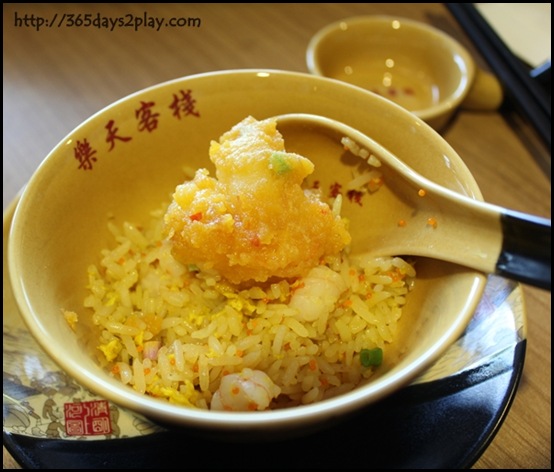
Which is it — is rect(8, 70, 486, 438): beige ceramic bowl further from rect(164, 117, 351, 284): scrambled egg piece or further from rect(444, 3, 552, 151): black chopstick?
rect(444, 3, 552, 151): black chopstick

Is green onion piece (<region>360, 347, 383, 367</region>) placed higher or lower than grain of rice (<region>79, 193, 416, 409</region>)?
lower

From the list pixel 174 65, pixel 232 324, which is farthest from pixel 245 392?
pixel 174 65

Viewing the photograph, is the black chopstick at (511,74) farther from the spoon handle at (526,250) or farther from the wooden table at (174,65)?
the spoon handle at (526,250)

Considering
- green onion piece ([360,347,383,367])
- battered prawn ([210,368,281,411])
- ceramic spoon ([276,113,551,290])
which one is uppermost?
ceramic spoon ([276,113,551,290])

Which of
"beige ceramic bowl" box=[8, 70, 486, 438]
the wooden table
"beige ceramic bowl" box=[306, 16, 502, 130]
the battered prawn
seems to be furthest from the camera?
"beige ceramic bowl" box=[306, 16, 502, 130]

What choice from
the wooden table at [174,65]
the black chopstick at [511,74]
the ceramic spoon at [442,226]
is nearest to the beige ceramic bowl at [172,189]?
the ceramic spoon at [442,226]

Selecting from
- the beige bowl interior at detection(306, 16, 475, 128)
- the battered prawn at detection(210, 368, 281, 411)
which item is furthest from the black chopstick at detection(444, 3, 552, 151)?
the battered prawn at detection(210, 368, 281, 411)
